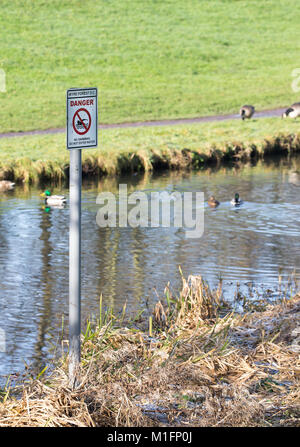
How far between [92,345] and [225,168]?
1797 centimetres

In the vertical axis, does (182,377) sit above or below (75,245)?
below

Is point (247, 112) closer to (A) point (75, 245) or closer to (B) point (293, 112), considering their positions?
(B) point (293, 112)

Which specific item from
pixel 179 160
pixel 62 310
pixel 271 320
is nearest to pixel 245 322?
pixel 271 320

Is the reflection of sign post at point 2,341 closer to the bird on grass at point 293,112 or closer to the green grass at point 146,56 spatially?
the green grass at point 146,56

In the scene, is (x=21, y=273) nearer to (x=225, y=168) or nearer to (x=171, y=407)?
(x=171, y=407)

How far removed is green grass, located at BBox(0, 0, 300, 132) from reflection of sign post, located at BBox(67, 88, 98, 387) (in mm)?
28372

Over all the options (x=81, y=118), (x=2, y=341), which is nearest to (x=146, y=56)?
(x=2, y=341)

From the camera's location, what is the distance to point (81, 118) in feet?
26.1

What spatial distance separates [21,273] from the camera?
1552 centimetres

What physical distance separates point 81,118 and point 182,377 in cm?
290

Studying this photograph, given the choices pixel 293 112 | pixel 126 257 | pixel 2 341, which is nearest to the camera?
pixel 2 341

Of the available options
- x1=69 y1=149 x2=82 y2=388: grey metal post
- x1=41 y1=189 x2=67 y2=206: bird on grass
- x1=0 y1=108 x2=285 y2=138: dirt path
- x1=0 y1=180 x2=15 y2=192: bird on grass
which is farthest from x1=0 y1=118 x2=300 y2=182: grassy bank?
x1=69 y1=149 x2=82 y2=388: grey metal post

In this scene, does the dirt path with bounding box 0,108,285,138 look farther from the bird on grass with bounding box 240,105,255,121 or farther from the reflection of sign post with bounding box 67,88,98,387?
the reflection of sign post with bounding box 67,88,98,387

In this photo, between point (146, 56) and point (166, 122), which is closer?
point (166, 122)
